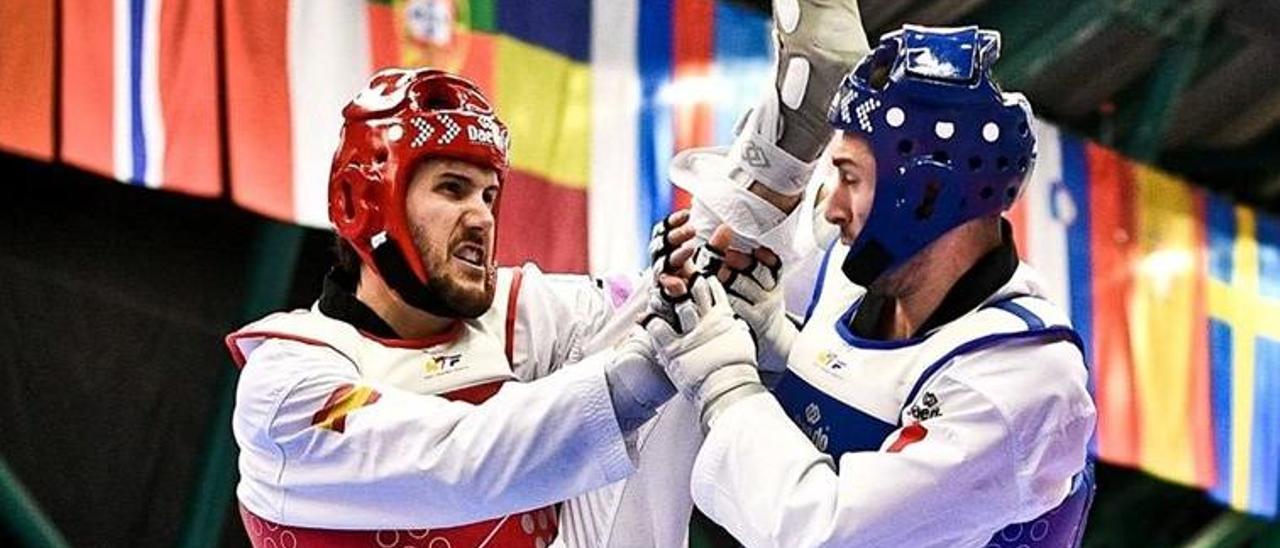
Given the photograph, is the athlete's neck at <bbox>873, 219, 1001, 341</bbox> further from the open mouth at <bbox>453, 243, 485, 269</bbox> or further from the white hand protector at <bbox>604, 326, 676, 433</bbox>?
the open mouth at <bbox>453, 243, 485, 269</bbox>

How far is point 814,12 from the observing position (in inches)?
141

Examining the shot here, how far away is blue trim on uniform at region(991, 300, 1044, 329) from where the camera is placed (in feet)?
10.7

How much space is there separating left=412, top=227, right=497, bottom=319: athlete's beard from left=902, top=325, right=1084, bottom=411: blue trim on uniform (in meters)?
0.83

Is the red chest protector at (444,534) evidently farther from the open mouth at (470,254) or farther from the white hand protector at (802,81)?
the white hand protector at (802,81)

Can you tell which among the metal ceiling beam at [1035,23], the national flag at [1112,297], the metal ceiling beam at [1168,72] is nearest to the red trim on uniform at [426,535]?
the national flag at [1112,297]

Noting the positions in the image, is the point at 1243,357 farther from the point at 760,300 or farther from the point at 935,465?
the point at 935,465

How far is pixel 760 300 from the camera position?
3537 mm

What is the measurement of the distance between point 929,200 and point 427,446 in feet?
3.09

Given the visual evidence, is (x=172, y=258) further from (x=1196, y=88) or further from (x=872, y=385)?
(x=1196, y=88)

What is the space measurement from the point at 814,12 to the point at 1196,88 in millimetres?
9046

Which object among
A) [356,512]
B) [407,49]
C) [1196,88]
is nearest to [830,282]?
[356,512]

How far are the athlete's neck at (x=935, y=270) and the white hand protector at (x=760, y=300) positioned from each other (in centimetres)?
23

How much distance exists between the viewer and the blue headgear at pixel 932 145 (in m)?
3.31

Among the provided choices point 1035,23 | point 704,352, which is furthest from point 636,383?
point 1035,23
